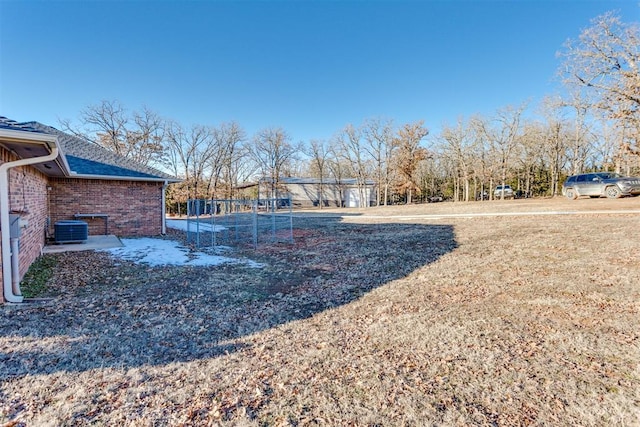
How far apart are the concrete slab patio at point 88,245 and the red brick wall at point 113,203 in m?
1.19

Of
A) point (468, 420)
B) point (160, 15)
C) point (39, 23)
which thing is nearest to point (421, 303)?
point (468, 420)

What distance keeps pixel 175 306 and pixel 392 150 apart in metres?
33.0

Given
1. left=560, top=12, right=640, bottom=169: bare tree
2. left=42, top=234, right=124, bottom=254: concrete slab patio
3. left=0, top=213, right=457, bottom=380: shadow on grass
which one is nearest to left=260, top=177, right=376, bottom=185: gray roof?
left=560, top=12, right=640, bottom=169: bare tree

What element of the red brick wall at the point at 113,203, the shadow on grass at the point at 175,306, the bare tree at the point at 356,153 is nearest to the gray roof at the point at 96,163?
the red brick wall at the point at 113,203

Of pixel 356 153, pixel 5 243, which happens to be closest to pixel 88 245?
pixel 5 243

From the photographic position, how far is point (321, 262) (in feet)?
22.9

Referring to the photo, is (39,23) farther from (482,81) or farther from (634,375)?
(482,81)

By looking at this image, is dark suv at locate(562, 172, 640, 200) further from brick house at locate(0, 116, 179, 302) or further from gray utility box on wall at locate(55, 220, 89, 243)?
gray utility box on wall at locate(55, 220, 89, 243)

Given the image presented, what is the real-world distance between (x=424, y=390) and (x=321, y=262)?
4.80 meters

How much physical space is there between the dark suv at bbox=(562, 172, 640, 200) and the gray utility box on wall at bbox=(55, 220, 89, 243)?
23.0 m

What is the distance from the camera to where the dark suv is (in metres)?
15.2

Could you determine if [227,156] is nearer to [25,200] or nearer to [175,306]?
[25,200]

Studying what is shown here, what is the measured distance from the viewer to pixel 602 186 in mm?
15969

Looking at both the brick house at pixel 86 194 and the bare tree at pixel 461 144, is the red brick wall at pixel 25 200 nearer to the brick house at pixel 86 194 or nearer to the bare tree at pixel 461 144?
the brick house at pixel 86 194
